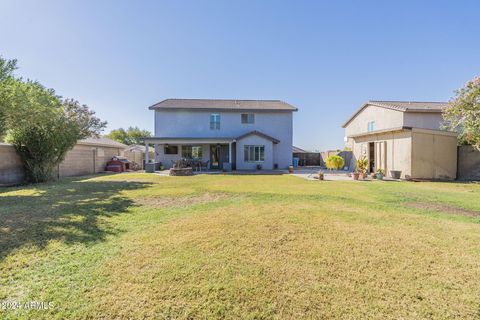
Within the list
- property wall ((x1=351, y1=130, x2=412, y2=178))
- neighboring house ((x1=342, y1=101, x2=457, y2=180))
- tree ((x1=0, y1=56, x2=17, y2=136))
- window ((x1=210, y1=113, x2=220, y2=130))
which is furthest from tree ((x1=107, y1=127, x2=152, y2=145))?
property wall ((x1=351, y1=130, x2=412, y2=178))

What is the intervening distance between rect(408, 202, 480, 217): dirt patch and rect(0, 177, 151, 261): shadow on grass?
8.64m

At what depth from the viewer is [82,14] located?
37.2ft

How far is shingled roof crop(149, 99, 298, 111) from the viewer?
23.2 m

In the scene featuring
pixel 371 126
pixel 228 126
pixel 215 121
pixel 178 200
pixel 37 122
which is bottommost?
pixel 178 200

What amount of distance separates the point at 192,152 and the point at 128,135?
146 feet

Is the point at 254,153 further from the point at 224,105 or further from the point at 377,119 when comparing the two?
the point at 377,119

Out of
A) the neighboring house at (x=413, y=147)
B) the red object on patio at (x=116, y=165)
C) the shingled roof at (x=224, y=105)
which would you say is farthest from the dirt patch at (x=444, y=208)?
the red object on patio at (x=116, y=165)

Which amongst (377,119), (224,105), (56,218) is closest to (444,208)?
(56,218)

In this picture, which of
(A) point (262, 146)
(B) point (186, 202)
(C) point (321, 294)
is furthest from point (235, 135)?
(C) point (321, 294)

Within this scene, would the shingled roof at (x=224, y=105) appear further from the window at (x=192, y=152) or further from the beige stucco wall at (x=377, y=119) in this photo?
the beige stucco wall at (x=377, y=119)

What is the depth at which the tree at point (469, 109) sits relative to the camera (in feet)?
41.6

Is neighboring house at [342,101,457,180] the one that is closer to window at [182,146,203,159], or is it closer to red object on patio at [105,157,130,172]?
window at [182,146,203,159]

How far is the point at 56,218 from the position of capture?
5750 millimetres

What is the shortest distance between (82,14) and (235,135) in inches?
590
